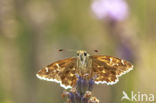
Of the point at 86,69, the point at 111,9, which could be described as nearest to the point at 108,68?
the point at 86,69

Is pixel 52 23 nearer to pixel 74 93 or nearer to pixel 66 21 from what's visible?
pixel 66 21

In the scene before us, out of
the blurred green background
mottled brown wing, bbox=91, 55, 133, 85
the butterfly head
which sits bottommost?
the blurred green background

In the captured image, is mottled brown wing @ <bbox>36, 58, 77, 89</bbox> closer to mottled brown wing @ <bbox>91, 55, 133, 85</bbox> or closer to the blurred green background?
mottled brown wing @ <bbox>91, 55, 133, 85</bbox>

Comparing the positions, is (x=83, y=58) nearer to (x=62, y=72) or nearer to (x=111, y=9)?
(x=62, y=72)

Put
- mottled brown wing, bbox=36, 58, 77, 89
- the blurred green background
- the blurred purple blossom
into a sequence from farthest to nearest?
the blurred purple blossom < the blurred green background < mottled brown wing, bbox=36, 58, 77, 89

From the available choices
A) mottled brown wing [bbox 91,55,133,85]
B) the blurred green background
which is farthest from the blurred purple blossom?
mottled brown wing [bbox 91,55,133,85]

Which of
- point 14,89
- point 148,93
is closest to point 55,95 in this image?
point 14,89

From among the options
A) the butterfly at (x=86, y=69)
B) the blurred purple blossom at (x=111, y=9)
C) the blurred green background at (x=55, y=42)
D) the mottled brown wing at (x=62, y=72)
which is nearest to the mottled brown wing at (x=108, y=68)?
the butterfly at (x=86, y=69)

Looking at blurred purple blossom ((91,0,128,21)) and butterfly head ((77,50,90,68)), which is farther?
blurred purple blossom ((91,0,128,21))
